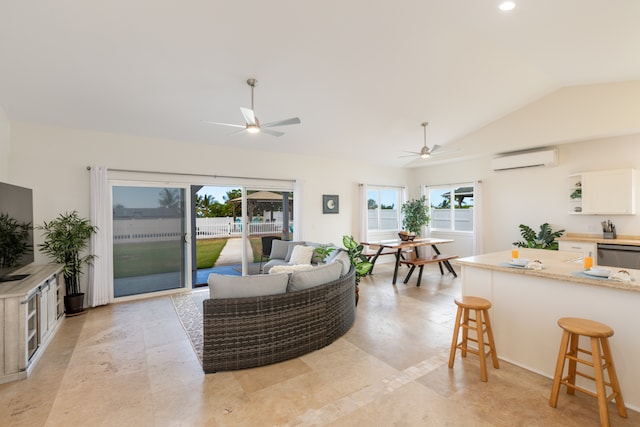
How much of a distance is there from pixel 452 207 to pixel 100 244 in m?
7.60

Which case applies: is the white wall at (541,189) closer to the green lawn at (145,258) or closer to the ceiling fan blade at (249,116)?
the ceiling fan blade at (249,116)

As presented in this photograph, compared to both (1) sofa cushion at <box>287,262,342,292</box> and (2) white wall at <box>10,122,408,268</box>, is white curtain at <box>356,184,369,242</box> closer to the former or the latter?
(2) white wall at <box>10,122,408,268</box>

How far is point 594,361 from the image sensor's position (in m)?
1.94

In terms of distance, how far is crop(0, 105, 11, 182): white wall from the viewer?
361 cm

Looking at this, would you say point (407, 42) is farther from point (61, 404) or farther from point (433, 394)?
point (61, 404)

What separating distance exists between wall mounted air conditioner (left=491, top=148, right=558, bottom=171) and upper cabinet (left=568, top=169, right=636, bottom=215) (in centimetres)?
51

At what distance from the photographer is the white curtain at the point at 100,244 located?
4.30m

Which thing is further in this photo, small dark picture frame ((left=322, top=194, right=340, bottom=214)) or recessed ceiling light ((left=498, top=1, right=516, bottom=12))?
small dark picture frame ((left=322, top=194, right=340, bottom=214))

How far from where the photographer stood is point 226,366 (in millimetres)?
2607

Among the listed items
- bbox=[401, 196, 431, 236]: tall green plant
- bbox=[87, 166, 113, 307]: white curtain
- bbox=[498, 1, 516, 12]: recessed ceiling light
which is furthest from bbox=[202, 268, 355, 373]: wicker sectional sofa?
bbox=[401, 196, 431, 236]: tall green plant

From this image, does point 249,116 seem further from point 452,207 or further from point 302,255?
point 452,207

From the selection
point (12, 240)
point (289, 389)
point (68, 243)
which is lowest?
point (289, 389)

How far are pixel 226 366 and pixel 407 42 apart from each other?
3888 millimetres

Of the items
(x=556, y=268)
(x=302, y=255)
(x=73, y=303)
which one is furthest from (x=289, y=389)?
(x=73, y=303)
